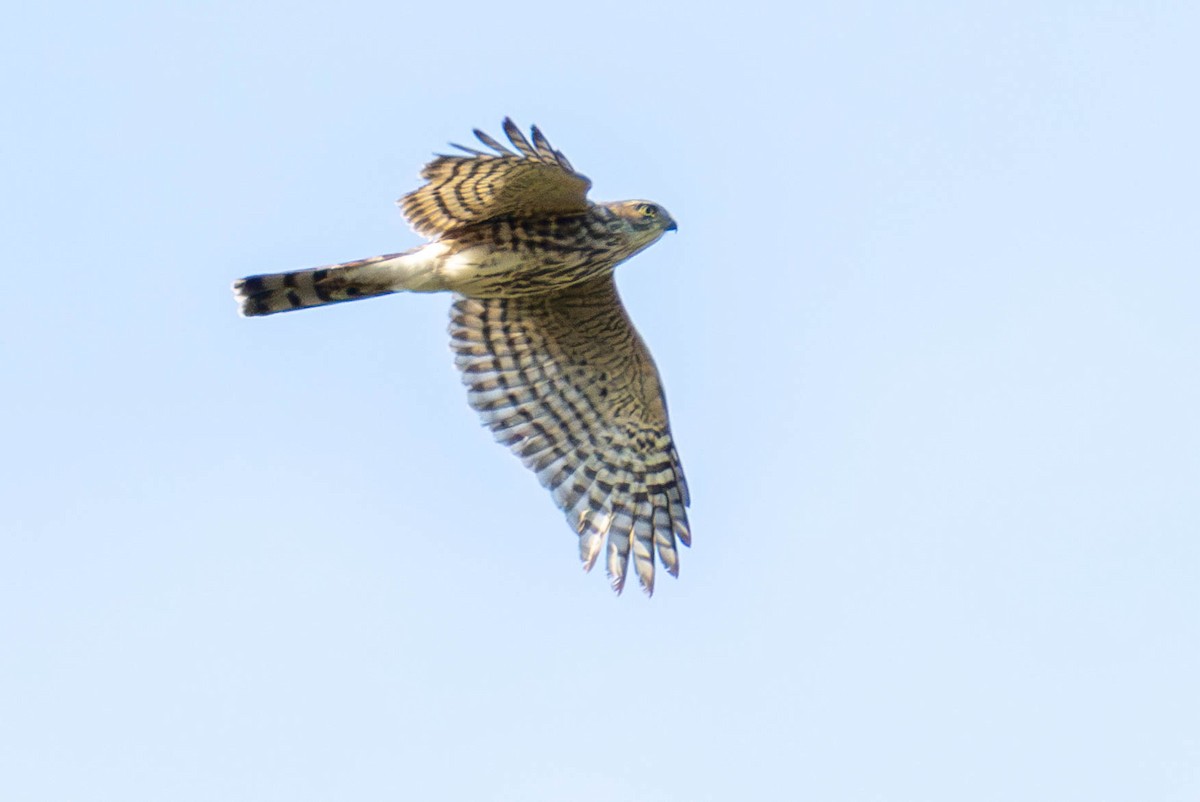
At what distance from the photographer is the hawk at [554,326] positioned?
10.7 m

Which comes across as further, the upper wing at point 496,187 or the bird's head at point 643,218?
the bird's head at point 643,218

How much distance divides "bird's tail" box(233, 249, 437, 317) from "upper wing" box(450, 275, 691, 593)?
823mm

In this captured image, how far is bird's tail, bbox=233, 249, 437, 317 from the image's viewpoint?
35.3 ft

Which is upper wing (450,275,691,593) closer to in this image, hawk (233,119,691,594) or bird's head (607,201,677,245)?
hawk (233,119,691,594)

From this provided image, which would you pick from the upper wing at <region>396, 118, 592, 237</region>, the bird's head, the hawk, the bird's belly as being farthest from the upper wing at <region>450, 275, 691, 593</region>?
the upper wing at <region>396, 118, 592, 237</region>

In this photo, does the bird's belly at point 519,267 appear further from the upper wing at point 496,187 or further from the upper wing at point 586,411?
the upper wing at point 586,411

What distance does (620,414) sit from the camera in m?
12.0

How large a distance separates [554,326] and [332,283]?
1542mm

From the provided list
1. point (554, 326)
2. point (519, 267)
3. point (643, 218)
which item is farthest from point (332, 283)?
point (643, 218)

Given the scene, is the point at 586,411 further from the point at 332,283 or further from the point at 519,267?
the point at 332,283

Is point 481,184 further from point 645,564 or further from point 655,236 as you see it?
point 645,564

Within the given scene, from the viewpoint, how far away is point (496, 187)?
33.9ft

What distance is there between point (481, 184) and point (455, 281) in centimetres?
83

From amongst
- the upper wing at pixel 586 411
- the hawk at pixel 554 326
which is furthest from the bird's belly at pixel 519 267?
the upper wing at pixel 586 411
